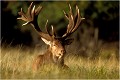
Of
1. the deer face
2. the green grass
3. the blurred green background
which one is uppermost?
the blurred green background

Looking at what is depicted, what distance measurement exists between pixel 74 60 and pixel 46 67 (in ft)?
5.18

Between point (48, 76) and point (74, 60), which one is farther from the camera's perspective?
point (74, 60)

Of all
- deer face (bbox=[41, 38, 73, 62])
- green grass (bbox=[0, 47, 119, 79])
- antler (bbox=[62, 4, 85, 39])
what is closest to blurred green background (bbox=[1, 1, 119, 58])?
antler (bbox=[62, 4, 85, 39])

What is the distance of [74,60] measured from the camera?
11.9m

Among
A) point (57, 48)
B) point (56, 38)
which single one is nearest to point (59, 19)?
point (56, 38)

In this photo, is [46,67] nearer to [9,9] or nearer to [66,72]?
[66,72]

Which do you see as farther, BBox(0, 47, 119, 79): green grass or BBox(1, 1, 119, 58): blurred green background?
BBox(1, 1, 119, 58): blurred green background

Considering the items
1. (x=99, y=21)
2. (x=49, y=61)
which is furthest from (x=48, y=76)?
(x=99, y=21)

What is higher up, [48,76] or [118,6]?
[118,6]

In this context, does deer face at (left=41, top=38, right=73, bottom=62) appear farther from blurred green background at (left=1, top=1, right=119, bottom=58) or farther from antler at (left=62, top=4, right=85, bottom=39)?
blurred green background at (left=1, top=1, right=119, bottom=58)

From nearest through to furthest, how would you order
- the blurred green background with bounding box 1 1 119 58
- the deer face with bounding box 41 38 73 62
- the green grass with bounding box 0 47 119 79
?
the green grass with bounding box 0 47 119 79 → the deer face with bounding box 41 38 73 62 → the blurred green background with bounding box 1 1 119 58

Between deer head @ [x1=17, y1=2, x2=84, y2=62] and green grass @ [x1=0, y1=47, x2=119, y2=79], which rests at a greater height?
deer head @ [x1=17, y1=2, x2=84, y2=62]

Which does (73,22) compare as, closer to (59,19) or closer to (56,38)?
(56,38)

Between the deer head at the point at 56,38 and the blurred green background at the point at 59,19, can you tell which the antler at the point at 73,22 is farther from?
the blurred green background at the point at 59,19
